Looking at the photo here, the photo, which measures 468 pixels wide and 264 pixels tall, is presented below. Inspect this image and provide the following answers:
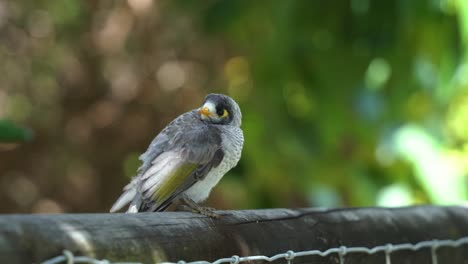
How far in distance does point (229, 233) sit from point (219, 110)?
42.3 inches

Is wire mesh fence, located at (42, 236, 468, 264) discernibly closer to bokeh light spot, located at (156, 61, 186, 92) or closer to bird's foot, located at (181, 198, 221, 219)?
bird's foot, located at (181, 198, 221, 219)

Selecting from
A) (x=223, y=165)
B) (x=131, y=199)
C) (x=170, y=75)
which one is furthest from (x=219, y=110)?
(x=170, y=75)

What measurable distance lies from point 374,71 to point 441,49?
57 centimetres

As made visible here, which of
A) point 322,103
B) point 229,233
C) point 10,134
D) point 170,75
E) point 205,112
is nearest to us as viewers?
point 229,233

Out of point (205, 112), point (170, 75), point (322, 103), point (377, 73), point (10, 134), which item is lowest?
point (10, 134)

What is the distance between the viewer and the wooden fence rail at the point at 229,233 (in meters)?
1.85

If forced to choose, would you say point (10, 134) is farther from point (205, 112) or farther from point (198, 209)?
point (198, 209)

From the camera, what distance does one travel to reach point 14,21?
32.1 ft

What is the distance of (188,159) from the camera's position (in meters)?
3.14

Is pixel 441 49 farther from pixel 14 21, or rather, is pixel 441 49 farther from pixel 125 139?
pixel 14 21

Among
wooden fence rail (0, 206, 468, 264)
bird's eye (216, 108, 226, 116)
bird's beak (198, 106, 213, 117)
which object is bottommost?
wooden fence rail (0, 206, 468, 264)

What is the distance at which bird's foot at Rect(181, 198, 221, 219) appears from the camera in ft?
8.21

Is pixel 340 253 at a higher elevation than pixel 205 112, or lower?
lower

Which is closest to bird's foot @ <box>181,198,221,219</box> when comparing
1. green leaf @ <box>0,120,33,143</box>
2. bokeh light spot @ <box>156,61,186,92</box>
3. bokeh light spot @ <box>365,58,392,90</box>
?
green leaf @ <box>0,120,33,143</box>
